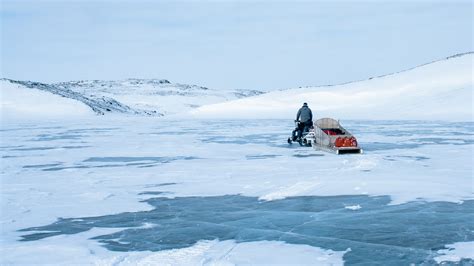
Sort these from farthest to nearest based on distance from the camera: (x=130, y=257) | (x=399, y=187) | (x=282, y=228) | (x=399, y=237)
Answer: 1. (x=399, y=187)
2. (x=282, y=228)
3. (x=399, y=237)
4. (x=130, y=257)

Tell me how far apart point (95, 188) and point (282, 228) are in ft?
15.2

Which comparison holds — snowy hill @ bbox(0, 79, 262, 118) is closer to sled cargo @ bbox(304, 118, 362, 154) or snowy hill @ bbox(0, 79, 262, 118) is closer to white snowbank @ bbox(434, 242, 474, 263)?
sled cargo @ bbox(304, 118, 362, 154)

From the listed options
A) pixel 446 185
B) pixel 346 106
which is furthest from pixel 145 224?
pixel 346 106

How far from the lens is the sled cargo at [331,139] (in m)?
16.5

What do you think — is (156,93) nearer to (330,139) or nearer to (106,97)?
(106,97)

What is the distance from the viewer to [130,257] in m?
6.40

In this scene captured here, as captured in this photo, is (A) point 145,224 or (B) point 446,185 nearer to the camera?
(A) point 145,224

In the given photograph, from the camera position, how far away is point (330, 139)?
1692 centimetres

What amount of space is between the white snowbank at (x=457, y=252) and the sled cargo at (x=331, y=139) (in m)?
9.75

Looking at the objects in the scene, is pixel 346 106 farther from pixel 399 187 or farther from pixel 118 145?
pixel 399 187

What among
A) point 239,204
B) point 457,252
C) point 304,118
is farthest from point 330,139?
point 457,252

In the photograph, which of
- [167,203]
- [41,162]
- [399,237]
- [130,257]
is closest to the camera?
[130,257]

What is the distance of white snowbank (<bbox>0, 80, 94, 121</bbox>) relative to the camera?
56.9m

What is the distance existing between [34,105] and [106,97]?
120ft
